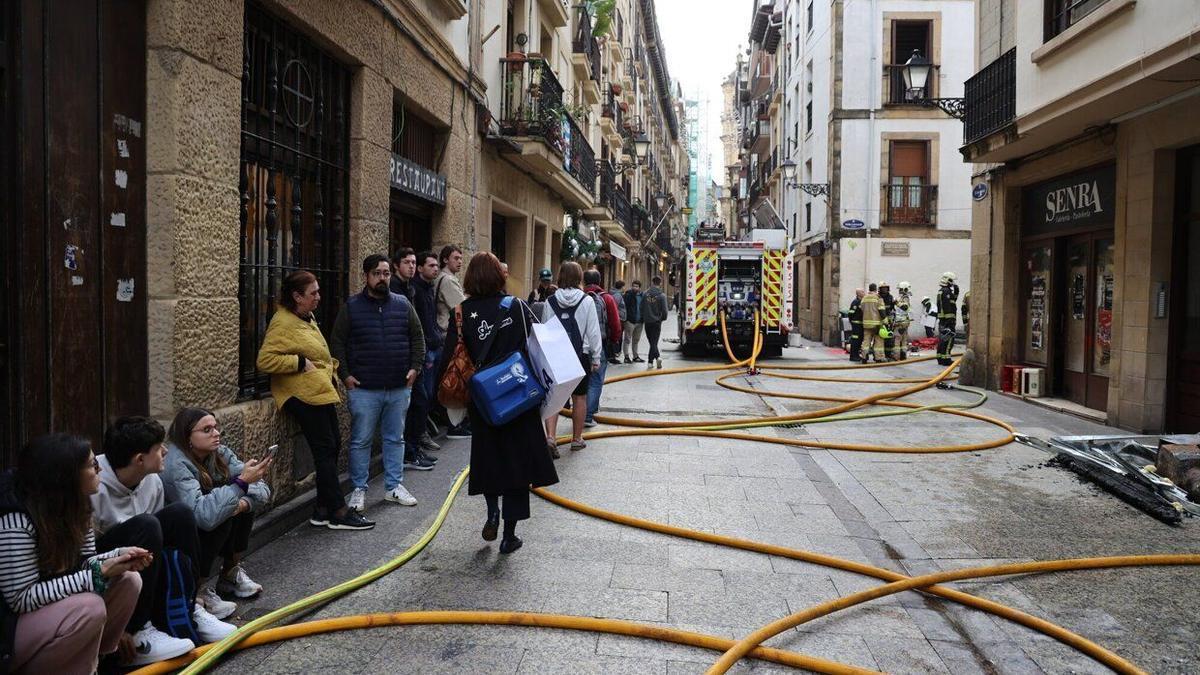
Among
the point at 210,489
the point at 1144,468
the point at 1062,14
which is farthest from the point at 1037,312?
the point at 210,489

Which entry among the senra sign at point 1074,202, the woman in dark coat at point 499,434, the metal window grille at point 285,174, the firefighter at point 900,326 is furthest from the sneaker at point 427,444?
the firefighter at point 900,326

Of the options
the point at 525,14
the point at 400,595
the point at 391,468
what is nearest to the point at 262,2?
the point at 391,468

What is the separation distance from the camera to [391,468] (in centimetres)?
569

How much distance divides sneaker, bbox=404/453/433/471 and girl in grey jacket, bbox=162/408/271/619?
2.92m

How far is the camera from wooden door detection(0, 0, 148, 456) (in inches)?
142

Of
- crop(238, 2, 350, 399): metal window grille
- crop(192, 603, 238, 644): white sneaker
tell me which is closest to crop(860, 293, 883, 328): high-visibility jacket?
crop(238, 2, 350, 399): metal window grille

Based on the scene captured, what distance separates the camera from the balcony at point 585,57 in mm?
19594

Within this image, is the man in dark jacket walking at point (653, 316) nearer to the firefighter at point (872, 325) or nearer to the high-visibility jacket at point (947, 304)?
the firefighter at point (872, 325)

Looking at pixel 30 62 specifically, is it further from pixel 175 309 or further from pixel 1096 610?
pixel 1096 610

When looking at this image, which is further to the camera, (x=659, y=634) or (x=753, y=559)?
(x=753, y=559)

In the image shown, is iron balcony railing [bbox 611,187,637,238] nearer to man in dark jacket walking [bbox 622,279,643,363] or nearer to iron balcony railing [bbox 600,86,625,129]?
iron balcony railing [bbox 600,86,625,129]

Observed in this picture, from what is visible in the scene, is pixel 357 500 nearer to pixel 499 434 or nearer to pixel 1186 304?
pixel 499 434

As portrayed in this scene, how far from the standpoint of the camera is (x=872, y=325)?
17.4 m

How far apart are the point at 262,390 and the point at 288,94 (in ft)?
6.86
